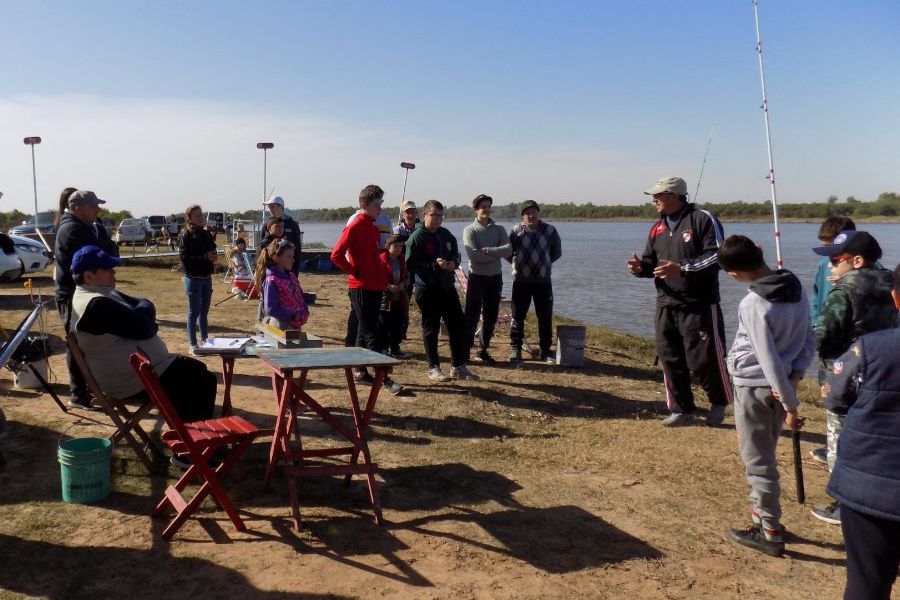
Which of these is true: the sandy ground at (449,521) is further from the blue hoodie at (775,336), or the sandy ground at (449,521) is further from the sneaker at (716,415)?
the blue hoodie at (775,336)

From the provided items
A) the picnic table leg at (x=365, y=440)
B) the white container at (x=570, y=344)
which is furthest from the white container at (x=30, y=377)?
the white container at (x=570, y=344)

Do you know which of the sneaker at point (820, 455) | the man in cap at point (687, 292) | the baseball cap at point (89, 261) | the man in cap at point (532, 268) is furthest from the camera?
the man in cap at point (532, 268)

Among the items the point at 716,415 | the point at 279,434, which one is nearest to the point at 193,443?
the point at 279,434

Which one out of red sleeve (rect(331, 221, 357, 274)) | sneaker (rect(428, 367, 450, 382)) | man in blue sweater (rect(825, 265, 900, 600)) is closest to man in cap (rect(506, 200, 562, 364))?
sneaker (rect(428, 367, 450, 382))

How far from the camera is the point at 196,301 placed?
25.3ft

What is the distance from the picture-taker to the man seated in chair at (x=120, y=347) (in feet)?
14.2

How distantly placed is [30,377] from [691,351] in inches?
223

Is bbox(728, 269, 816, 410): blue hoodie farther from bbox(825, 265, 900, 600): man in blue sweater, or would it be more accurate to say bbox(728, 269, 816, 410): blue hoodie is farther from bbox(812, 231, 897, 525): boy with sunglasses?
bbox(825, 265, 900, 600): man in blue sweater

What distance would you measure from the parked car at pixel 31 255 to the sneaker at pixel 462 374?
38.7 feet

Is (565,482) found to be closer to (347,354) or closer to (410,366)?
(347,354)

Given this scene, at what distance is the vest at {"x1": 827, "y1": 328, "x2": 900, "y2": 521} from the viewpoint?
2172 millimetres

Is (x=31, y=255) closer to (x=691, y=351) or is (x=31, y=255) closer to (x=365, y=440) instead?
(x=365, y=440)

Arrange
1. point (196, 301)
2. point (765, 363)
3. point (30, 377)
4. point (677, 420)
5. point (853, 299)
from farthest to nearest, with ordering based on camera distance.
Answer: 1. point (196, 301)
2. point (30, 377)
3. point (677, 420)
4. point (853, 299)
5. point (765, 363)

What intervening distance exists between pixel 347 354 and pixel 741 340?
86.7 inches
